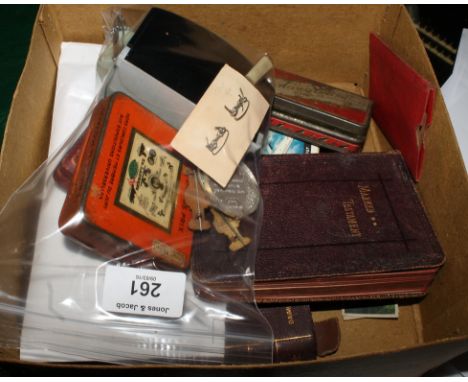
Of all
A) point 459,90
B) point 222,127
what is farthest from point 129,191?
point 459,90

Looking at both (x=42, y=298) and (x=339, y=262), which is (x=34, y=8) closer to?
(x=42, y=298)

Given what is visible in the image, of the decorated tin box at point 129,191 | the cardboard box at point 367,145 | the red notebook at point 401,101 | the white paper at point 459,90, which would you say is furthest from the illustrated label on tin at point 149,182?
the white paper at point 459,90

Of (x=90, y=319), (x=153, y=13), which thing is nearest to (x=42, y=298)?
(x=90, y=319)

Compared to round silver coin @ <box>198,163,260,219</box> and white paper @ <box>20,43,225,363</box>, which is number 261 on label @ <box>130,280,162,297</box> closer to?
white paper @ <box>20,43,225,363</box>

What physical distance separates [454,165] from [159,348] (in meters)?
0.49

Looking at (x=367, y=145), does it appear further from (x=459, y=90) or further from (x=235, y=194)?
(x=235, y=194)

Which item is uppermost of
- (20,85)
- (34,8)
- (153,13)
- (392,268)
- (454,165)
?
(34,8)

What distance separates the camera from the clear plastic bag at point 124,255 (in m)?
0.61

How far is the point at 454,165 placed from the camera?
2.29ft

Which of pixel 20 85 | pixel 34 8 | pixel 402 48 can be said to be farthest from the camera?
pixel 34 8

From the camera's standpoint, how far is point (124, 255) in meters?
0.63

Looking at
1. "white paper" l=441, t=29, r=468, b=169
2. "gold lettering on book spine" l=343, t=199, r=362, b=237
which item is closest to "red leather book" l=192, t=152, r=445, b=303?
"gold lettering on book spine" l=343, t=199, r=362, b=237

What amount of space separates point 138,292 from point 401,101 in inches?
21.1

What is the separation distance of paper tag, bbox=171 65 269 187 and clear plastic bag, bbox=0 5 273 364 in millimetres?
42
